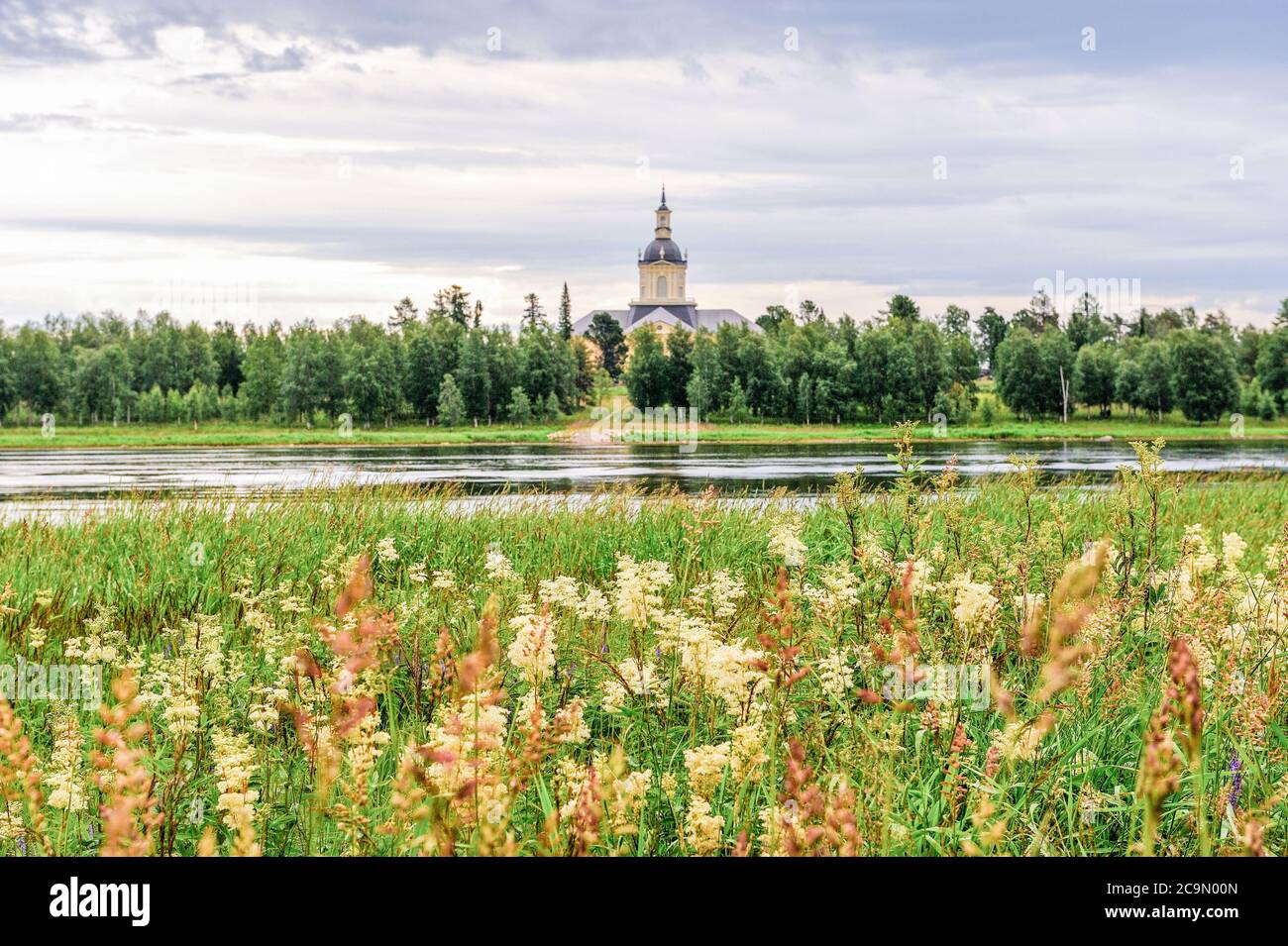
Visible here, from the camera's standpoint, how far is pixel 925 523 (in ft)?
21.9

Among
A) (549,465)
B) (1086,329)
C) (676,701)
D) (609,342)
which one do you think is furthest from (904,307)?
(676,701)

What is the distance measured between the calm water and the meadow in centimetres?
1649

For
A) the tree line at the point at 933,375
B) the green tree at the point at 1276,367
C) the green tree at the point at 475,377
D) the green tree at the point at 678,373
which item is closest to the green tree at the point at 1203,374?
the tree line at the point at 933,375

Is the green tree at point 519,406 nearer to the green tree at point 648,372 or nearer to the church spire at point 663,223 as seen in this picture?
the green tree at point 648,372

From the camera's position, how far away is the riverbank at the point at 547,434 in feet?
237

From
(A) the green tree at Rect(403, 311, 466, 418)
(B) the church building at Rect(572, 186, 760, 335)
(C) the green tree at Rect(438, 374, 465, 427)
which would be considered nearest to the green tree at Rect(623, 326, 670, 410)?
(A) the green tree at Rect(403, 311, 466, 418)

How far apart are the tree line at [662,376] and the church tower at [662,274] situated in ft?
291

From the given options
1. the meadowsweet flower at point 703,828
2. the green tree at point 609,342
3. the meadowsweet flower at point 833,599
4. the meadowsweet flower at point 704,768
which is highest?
the green tree at point 609,342

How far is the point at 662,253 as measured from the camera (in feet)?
625

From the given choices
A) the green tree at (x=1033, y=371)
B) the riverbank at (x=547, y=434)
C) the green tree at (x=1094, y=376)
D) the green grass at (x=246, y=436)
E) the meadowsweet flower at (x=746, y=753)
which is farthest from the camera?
the green tree at (x=1033, y=371)
